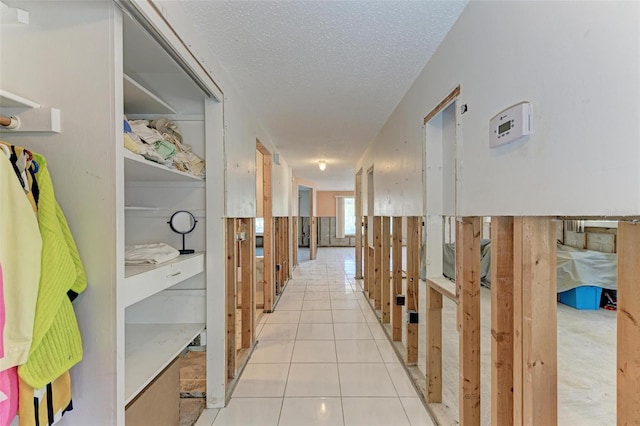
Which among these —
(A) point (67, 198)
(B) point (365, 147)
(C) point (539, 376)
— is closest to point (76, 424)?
(A) point (67, 198)

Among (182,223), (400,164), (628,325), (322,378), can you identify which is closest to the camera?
(628,325)

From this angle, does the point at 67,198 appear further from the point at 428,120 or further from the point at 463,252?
the point at 428,120

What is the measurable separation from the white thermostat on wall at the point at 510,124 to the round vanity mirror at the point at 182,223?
1789mm

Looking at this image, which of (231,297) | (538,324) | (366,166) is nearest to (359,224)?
(366,166)

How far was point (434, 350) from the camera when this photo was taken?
2.18 meters

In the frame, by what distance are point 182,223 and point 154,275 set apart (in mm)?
703

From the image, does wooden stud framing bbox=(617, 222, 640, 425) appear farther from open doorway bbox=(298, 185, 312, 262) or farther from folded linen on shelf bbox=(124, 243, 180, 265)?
open doorway bbox=(298, 185, 312, 262)

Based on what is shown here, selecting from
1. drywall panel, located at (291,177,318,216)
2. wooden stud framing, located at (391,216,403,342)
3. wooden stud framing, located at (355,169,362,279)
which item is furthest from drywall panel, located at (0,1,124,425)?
drywall panel, located at (291,177,318,216)

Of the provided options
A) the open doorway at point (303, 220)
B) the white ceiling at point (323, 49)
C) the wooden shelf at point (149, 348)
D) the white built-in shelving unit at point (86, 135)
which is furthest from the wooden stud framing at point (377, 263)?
the open doorway at point (303, 220)

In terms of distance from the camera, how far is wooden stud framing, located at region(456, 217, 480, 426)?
162 cm

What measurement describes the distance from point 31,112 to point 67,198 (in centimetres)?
30

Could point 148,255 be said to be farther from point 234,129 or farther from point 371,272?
point 371,272

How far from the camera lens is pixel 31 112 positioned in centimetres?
107

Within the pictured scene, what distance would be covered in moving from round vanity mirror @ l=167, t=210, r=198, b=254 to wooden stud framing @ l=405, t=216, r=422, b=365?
1.68 metres
